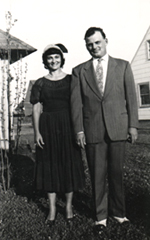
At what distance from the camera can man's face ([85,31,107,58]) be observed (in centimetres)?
290

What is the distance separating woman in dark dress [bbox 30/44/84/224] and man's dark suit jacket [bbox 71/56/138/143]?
204mm

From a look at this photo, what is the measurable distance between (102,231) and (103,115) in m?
1.25

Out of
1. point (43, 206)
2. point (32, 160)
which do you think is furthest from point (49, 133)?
point (32, 160)

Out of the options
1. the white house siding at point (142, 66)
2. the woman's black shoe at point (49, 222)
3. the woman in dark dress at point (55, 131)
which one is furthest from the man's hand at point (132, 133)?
the white house siding at point (142, 66)

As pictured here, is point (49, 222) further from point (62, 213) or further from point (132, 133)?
point (132, 133)

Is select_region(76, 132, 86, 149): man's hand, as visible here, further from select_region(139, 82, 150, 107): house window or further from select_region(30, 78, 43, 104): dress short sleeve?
select_region(139, 82, 150, 107): house window

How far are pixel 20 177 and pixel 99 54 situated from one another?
304 centimetres

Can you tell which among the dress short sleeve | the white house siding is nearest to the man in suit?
the dress short sleeve

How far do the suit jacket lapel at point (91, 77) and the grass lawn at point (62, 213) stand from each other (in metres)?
1.47

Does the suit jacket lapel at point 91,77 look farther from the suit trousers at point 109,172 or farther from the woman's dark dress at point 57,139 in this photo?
the suit trousers at point 109,172

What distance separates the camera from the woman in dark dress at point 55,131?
3158mm

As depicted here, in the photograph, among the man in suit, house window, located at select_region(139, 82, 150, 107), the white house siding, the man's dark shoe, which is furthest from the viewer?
house window, located at select_region(139, 82, 150, 107)

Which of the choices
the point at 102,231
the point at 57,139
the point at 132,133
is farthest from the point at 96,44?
the point at 102,231

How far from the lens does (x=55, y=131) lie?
319 cm
